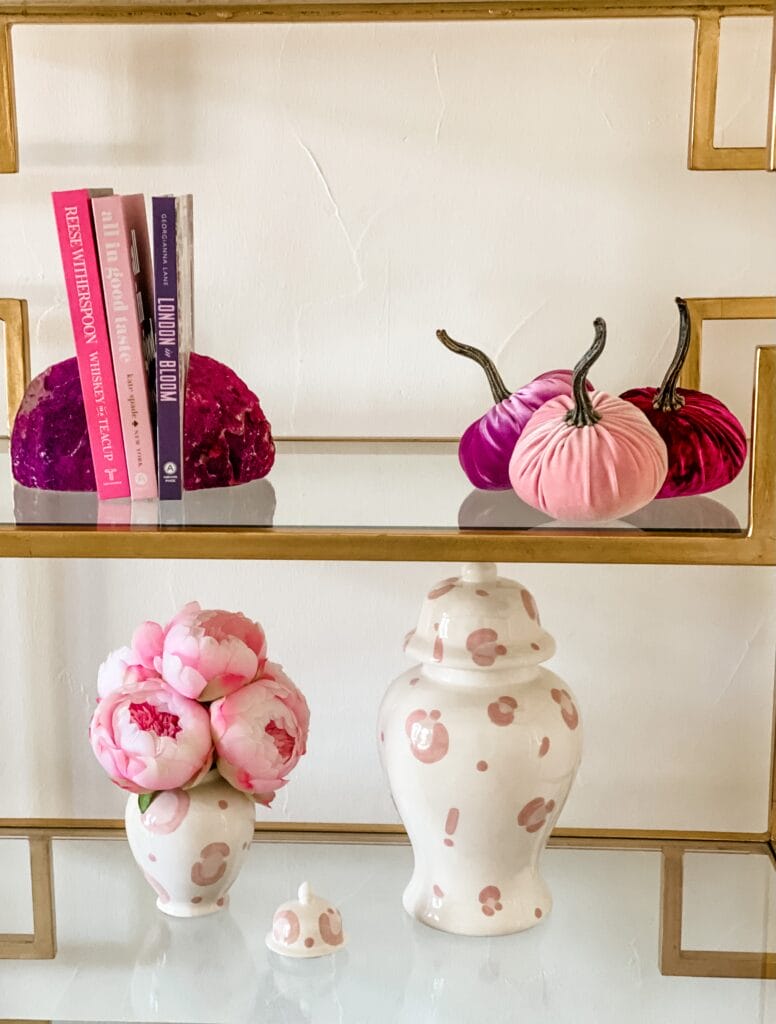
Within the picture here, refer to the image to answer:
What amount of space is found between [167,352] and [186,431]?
0.04m

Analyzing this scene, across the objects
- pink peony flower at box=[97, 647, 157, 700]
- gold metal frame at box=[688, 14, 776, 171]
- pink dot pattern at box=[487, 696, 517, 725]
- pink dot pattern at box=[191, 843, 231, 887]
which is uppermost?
gold metal frame at box=[688, 14, 776, 171]

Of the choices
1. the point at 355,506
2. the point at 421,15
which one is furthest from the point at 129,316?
the point at 421,15

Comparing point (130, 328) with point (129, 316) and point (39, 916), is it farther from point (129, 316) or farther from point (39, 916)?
point (39, 916)

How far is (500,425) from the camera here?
0.58 meters

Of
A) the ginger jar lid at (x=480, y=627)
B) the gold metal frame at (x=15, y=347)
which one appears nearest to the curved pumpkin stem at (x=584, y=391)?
the ginger jar lid at (x=480, y=627)

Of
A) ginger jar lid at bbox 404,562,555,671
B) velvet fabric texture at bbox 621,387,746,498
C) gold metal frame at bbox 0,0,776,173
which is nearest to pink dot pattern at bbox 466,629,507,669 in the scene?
ginger jar lid at bbox 404,562,555,671

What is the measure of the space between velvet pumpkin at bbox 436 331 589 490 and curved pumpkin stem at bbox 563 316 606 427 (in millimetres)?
41

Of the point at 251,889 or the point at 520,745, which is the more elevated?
the point at 520,745

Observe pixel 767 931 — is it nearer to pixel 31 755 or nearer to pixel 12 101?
pixel 31 755

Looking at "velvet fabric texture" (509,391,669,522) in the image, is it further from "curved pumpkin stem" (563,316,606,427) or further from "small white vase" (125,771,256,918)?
"small white vase" (125,771,256,918)

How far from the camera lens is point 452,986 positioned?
1.99 ft

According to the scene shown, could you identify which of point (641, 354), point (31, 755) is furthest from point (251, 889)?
point (641, 354)

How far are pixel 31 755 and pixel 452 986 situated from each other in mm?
317

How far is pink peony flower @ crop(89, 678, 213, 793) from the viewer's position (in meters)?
0.62
